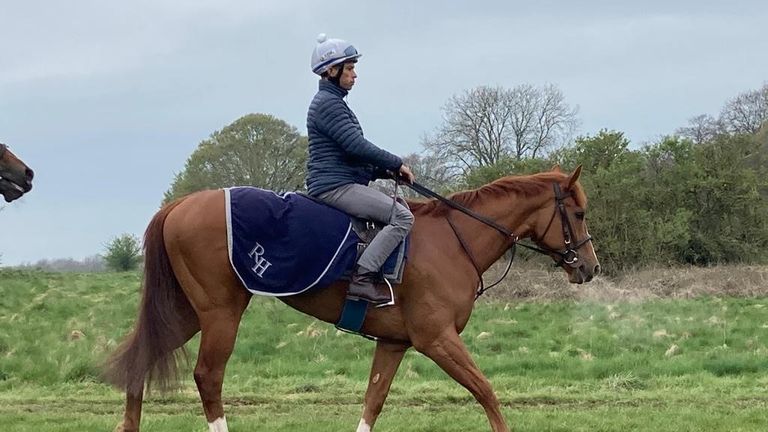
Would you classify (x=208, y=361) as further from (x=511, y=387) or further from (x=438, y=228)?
(x=511, y=387)

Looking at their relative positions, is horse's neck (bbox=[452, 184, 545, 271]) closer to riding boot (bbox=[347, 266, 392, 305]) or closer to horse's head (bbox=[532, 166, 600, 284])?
horse's head (bbox=[532, 166, 600, 284])

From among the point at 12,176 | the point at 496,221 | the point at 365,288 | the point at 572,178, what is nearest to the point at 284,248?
the point at 365,288

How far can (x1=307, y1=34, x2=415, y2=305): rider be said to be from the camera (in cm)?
596

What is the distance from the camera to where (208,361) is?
5891 millimetres

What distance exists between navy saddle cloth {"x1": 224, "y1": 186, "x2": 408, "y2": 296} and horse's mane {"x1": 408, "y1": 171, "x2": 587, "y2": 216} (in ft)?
2.61

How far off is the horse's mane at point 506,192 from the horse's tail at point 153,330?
2.09 meters

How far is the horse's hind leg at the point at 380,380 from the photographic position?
6.38m

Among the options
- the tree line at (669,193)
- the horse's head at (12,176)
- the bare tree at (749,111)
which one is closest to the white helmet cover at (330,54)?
the horse's head at (12,176)

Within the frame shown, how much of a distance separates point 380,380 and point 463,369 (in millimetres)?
827

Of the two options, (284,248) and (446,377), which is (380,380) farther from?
(446,377)

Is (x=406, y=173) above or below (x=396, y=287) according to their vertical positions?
above

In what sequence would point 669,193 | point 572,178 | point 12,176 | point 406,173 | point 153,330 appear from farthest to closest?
A: point 669,193 < point 12,176 < point 572,178 < point 406,173 < point 153,330

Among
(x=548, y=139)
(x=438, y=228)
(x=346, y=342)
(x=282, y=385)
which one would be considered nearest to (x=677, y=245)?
(x=548, y=139)

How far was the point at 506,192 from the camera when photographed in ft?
22.0
